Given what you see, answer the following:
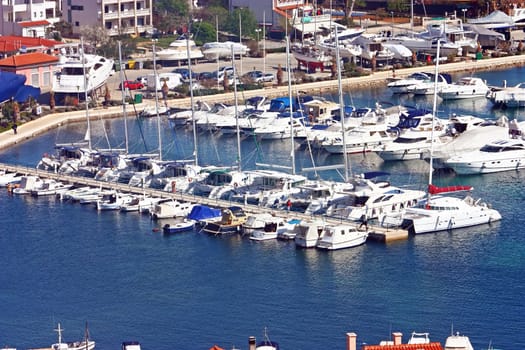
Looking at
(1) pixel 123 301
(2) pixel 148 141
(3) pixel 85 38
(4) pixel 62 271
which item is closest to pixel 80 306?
(1) pixel 123 301

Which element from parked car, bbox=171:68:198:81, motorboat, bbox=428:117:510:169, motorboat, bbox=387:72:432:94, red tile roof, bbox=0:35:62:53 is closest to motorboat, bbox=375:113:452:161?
motorboat, bbox=428:117:510:169

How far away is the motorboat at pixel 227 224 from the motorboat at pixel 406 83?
1089 inches

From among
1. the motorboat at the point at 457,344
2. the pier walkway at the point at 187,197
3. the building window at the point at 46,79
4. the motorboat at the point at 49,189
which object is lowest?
the motorboat at the point at 49,189

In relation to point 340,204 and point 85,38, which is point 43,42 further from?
point 340,204

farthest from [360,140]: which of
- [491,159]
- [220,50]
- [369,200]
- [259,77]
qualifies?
[220,50]

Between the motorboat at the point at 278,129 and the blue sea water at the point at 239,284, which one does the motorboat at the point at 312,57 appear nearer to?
the motorboat at the point at 278,129

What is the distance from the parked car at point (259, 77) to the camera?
80.4 metres

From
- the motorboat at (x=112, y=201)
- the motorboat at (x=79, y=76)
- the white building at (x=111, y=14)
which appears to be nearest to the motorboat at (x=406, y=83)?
the motorboat at (x=79, y=76)

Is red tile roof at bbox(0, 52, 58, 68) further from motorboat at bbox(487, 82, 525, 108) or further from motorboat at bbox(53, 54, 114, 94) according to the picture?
motorboat at bbox(487, 82, 525, 108)

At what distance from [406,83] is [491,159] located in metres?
20.0

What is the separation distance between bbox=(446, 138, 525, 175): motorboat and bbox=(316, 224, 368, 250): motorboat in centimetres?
1044

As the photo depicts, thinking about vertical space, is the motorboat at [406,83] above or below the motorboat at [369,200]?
above

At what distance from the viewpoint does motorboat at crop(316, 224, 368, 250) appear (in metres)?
48.3

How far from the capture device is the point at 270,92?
77.8 metres
